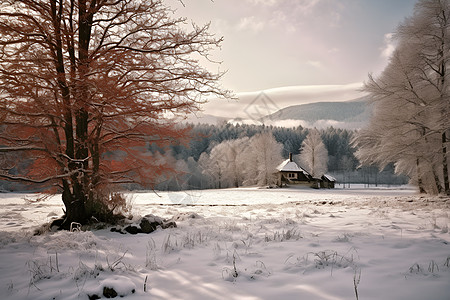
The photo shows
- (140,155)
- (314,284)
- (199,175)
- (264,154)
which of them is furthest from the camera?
(199,175)

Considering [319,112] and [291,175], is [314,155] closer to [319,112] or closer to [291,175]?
[291,175]

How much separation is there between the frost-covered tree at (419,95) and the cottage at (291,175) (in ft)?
86.1

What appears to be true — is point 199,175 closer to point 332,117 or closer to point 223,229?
point 332,117

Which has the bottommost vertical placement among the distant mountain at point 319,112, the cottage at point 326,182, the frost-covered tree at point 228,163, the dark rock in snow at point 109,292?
the cottage at point 326,182

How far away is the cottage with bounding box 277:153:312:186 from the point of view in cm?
4303

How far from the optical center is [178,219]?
881 cm

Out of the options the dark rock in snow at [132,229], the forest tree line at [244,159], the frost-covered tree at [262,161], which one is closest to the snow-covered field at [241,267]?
the dark rock in snow at [132,229]

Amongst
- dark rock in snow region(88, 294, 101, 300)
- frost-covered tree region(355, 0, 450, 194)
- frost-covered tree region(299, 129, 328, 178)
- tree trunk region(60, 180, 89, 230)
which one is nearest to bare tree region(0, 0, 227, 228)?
tree trunk region(60, 180, 89, 230)

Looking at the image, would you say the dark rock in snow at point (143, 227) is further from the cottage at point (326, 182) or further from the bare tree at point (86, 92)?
the cottage at point (326, 182)

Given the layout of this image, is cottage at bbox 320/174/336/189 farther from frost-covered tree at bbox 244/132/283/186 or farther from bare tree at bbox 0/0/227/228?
bare tree at bbox 0/0/227/228

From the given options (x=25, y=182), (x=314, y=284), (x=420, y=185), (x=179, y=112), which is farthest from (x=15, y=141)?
(x=420, y=185)

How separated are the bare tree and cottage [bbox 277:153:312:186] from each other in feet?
121

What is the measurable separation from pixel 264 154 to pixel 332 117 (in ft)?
74.9

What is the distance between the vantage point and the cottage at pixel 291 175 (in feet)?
141
